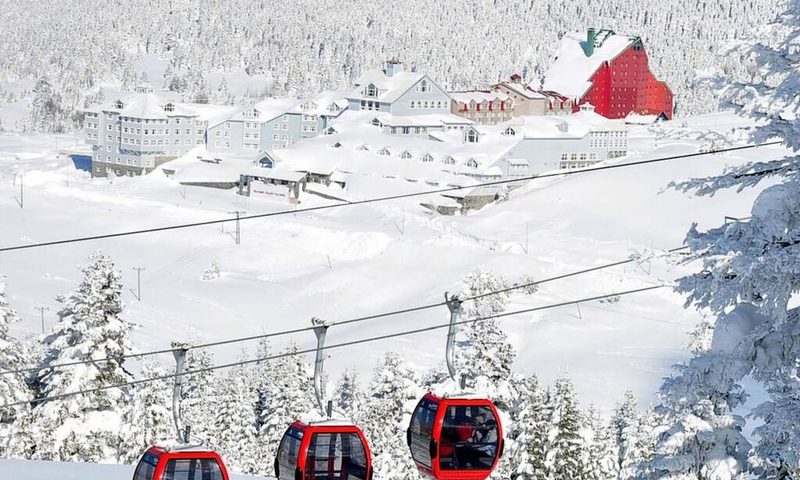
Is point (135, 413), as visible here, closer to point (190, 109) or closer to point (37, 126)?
point (190, 109)

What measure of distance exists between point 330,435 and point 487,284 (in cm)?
3143

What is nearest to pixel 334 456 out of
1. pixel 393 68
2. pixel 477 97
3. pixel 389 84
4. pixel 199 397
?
pixel 199 397

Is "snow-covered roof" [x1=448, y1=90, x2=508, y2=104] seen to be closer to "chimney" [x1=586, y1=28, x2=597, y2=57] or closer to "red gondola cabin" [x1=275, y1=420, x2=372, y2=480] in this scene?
"chimney" [x1=586, y1=28, x2=597, y2=57]

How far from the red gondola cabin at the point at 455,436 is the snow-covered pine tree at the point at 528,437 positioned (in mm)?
9573

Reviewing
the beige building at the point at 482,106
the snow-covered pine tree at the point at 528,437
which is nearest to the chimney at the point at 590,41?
the beige building at the point at 482,106

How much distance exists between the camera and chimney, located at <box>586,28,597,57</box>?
403 feet

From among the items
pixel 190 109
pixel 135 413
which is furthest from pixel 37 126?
pixel 135 413

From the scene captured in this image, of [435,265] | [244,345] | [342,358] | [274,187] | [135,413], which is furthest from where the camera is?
[274,187]

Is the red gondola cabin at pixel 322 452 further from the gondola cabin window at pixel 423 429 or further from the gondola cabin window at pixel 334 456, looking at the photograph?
the gondola cabin window at pixel 423 429

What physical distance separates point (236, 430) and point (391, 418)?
15.8 ft

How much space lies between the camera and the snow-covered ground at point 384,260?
4216 centimetres

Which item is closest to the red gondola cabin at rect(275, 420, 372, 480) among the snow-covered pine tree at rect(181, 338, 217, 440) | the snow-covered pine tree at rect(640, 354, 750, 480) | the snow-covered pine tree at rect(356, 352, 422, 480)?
the snow-covered pine tree at rect(640, 354, 750, 480)

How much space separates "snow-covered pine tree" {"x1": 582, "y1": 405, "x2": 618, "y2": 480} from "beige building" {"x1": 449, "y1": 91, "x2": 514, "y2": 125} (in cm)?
6833

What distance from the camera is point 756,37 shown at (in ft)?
23.2
